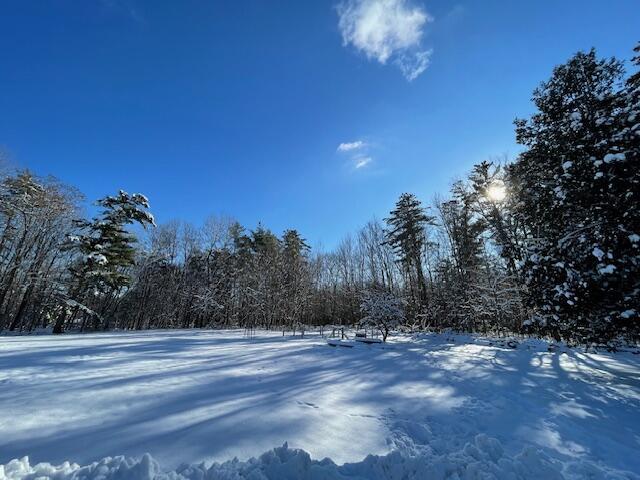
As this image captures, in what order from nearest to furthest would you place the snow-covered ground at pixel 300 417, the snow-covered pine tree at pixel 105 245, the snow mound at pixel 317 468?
the snow mound at pixel 317 468, the snow-covered ground at pixel 300 417, the snow-covered pine tree at pixel 105 245

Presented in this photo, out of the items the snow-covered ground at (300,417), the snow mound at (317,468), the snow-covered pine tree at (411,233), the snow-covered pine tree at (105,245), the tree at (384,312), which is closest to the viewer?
the snow mound at (317,468)

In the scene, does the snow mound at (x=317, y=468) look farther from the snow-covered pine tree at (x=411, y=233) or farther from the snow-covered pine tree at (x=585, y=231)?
the snow-covered pine tree at (x=411, y=233)

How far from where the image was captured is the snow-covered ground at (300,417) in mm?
2898

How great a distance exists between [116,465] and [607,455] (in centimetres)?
571

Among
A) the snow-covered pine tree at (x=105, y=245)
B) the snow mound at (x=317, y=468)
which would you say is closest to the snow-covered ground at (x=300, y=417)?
the snow mound at (x=317, y=468)

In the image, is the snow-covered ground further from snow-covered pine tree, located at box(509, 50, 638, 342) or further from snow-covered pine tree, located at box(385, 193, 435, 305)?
snow-covered pine tree, located at box(385, 193, 435, 305)

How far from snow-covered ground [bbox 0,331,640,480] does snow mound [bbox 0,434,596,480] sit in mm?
13

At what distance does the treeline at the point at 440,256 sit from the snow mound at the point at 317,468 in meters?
5.20

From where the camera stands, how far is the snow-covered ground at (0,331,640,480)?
9.51 feet

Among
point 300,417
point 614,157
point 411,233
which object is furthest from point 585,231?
point 411,233

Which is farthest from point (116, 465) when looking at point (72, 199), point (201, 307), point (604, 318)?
point (72, 199)

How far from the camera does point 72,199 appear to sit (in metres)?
20.1

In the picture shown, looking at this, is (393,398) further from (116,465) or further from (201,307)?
(201,307)

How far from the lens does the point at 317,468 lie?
2816 mm
